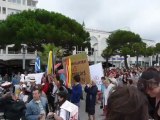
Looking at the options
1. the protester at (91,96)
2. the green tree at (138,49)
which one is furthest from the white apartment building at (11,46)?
the protester at (91,96)

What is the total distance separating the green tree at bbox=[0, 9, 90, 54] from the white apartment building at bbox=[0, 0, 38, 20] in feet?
54.6

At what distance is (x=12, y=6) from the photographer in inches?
2852

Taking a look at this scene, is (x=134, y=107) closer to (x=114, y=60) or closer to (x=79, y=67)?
(x=79, y=67)

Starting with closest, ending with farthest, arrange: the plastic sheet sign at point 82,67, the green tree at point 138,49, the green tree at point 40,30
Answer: the plastic sheet sign at point 82,67 → the green tree at point 40,30 → the green tree at point 138,49

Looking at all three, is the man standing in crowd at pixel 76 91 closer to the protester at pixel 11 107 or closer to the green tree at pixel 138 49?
the protester at pixel 11 107

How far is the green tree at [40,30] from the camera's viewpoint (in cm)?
5059

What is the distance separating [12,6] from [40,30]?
2380cm

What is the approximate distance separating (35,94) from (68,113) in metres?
2.86

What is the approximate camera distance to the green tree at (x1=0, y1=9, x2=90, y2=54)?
50.6 meters

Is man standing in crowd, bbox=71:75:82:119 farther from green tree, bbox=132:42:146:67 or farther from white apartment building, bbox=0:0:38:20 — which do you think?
green tree, bbox=132:42:146:67

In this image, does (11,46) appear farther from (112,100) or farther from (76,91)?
(112,100)

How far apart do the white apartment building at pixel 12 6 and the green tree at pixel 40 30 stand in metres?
16.6

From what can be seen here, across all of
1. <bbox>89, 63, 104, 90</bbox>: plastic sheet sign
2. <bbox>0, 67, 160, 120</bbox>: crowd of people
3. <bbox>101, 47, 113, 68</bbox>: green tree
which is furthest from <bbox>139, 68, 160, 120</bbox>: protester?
<bbox>101, 47, 113, 68</bbox>: green tree

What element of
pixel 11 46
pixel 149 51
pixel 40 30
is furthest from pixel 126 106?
pixel 149 51
